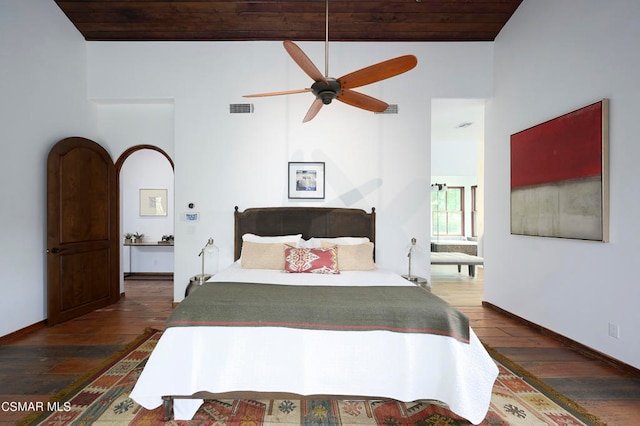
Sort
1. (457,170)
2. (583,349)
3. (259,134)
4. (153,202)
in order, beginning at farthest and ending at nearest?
1. (457,170)
2. (153,202)
3. (259,134)
4. (583,349)

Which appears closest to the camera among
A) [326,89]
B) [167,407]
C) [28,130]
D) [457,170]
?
[167,407]

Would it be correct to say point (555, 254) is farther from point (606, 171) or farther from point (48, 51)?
point (48, 51)

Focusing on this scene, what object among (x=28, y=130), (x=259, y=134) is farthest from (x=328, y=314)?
(x=28, y=130)

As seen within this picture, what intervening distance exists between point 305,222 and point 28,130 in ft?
11.1

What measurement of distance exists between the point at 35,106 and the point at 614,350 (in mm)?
6452

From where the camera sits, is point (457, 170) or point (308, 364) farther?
point (457, 170)

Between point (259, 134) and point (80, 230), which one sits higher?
point (259, 134)

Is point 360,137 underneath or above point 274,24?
underneath

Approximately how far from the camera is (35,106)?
3697 mm

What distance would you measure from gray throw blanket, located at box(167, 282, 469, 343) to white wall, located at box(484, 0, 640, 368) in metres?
1.79

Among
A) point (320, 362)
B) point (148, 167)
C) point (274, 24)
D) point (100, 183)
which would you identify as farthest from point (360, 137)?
point (148, 167)

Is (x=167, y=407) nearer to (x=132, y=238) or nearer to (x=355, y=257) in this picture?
(x=355, y=257)

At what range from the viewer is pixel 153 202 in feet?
22.0

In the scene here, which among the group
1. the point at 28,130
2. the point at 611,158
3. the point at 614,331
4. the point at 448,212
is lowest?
the point at 614,331
